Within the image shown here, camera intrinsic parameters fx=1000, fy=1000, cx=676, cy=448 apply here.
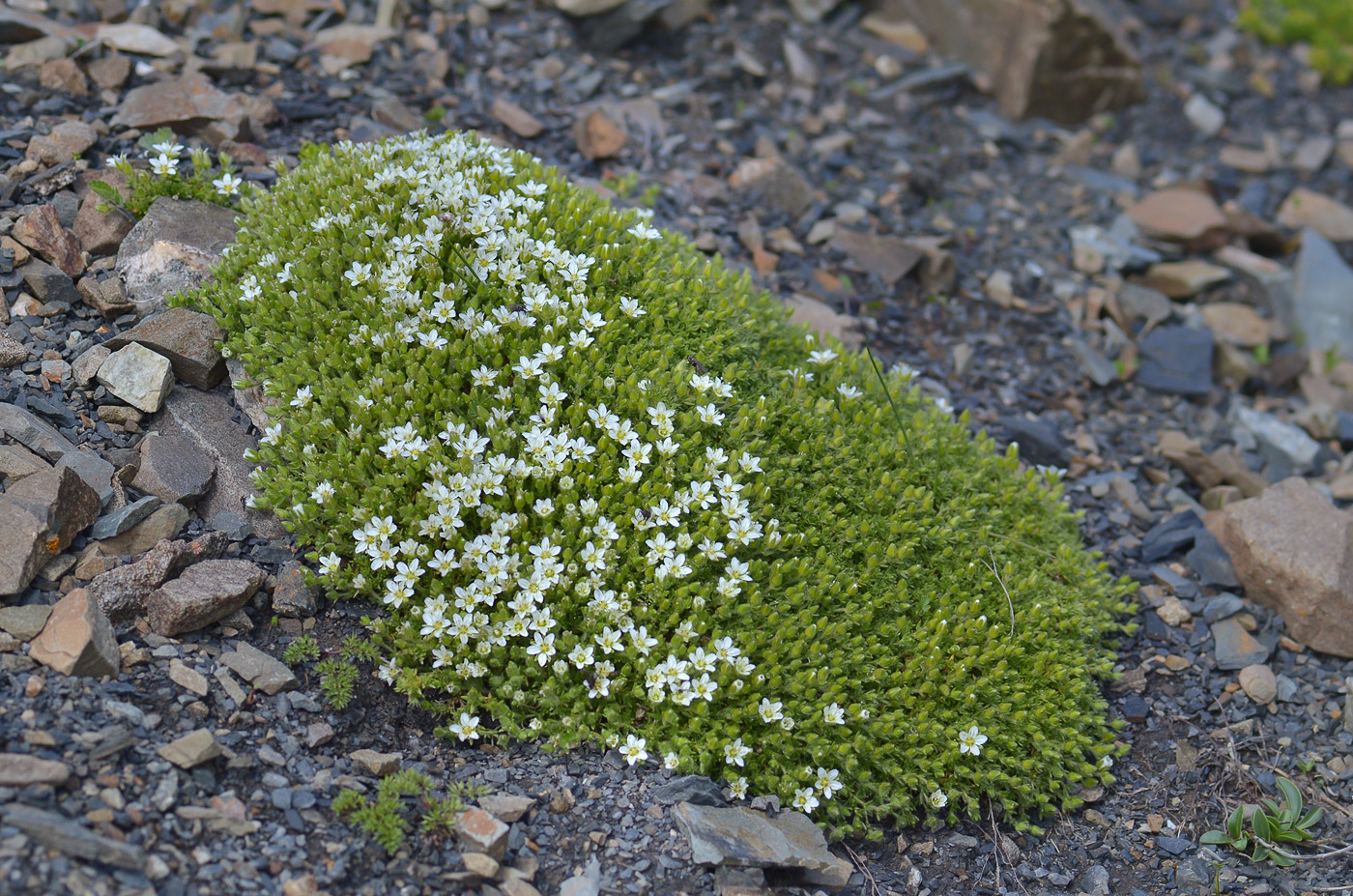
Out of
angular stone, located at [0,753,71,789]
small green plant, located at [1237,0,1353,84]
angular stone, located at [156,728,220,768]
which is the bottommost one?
angular stone, located at [156,728,220,768]

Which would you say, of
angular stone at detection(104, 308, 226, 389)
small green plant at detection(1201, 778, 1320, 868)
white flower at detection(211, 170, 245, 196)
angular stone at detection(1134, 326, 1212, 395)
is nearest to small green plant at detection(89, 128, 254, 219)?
white flower at detection(211, 170, 245, 196)

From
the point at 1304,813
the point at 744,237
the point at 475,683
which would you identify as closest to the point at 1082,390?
the point at 744,237

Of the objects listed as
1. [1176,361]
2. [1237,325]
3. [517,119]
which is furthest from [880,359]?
[1237,325]

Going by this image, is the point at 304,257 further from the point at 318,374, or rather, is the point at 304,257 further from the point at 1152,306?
the point at 1152,306

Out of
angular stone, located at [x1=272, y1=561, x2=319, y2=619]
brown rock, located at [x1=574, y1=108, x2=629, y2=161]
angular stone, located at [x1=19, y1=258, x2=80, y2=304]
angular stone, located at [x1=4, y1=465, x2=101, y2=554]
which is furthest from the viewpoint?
brown rock, located at [x1=574, y1=108, x2=629, y2=161]

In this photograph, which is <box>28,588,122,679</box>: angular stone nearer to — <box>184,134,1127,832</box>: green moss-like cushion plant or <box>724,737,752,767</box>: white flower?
<box>184,134,1127,832</box>: green moss-like cushion plant

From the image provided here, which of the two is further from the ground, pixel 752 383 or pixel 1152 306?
pixel 752 383
